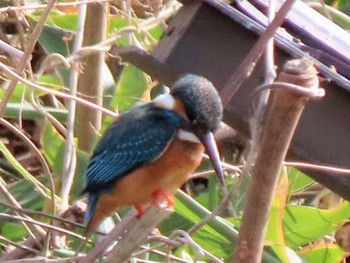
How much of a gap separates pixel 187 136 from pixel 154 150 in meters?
0.09

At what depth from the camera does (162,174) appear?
2512mm

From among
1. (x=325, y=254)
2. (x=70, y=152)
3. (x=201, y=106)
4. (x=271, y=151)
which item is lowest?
(x=70, y=152)

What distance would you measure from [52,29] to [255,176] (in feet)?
6.10

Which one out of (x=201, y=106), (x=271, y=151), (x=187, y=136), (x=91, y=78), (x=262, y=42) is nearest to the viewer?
(x=271, y=151)

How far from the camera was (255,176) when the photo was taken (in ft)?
6.29

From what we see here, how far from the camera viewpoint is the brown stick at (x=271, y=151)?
184cm

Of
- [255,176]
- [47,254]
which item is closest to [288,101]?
[255,176]

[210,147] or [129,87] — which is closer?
[210,147]

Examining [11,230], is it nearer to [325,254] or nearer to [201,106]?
[325,254]

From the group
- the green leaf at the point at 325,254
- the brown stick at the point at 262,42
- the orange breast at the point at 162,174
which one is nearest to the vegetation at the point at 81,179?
the green leaf at the point at 325,254

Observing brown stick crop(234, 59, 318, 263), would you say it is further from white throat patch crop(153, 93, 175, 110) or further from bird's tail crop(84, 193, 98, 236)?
bird's tail crop(84, 193, 98, 236)

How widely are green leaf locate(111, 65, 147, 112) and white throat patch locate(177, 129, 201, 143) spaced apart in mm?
717

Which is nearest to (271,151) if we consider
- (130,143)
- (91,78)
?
(130,143)

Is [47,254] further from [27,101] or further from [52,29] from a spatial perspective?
[52,29]
